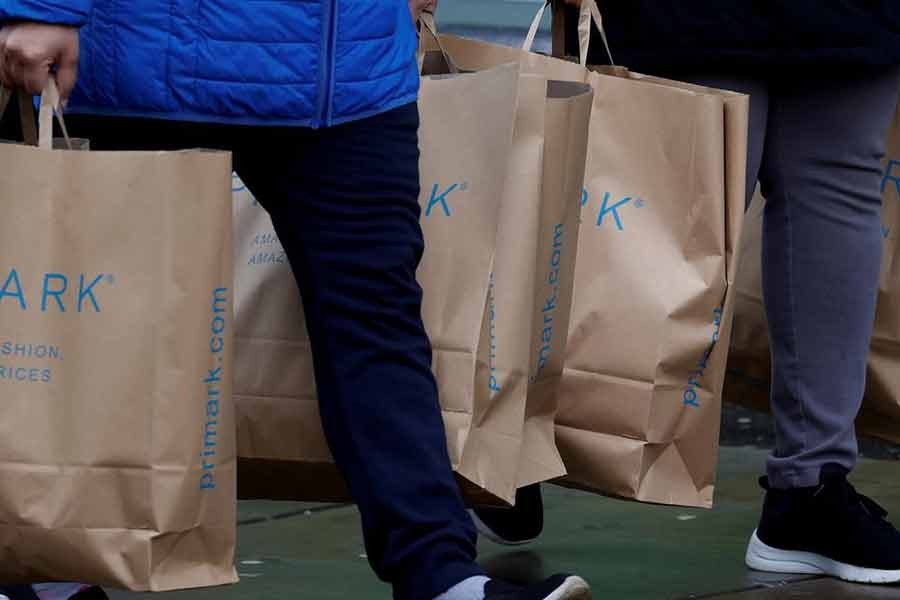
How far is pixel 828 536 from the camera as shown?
3641 mm

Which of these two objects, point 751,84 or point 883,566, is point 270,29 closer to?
point 751,84

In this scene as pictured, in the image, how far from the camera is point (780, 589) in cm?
357

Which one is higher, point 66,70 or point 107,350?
point 66,70

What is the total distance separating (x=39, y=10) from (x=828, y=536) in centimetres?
183

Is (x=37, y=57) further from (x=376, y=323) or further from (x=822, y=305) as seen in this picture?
(x=822, y=305)

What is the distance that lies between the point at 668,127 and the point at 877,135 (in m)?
0.46

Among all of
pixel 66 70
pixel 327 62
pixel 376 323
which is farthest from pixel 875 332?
pixel 66 70

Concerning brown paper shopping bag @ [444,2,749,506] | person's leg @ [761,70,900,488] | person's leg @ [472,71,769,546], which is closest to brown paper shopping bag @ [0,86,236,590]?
Answer: brown paper shopping bag @ [444,2,749,506]

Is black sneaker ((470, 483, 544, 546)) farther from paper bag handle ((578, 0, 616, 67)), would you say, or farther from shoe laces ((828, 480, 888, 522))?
paper bag handle ((578, 0, 616, 67))

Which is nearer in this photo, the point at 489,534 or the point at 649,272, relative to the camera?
the point at 649,272

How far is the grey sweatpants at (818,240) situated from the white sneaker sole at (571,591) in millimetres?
943

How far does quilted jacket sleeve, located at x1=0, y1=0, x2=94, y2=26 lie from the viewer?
2.52 metres

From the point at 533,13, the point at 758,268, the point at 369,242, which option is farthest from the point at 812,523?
the point at 533,13

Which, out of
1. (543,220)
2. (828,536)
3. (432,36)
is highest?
(432,36)
